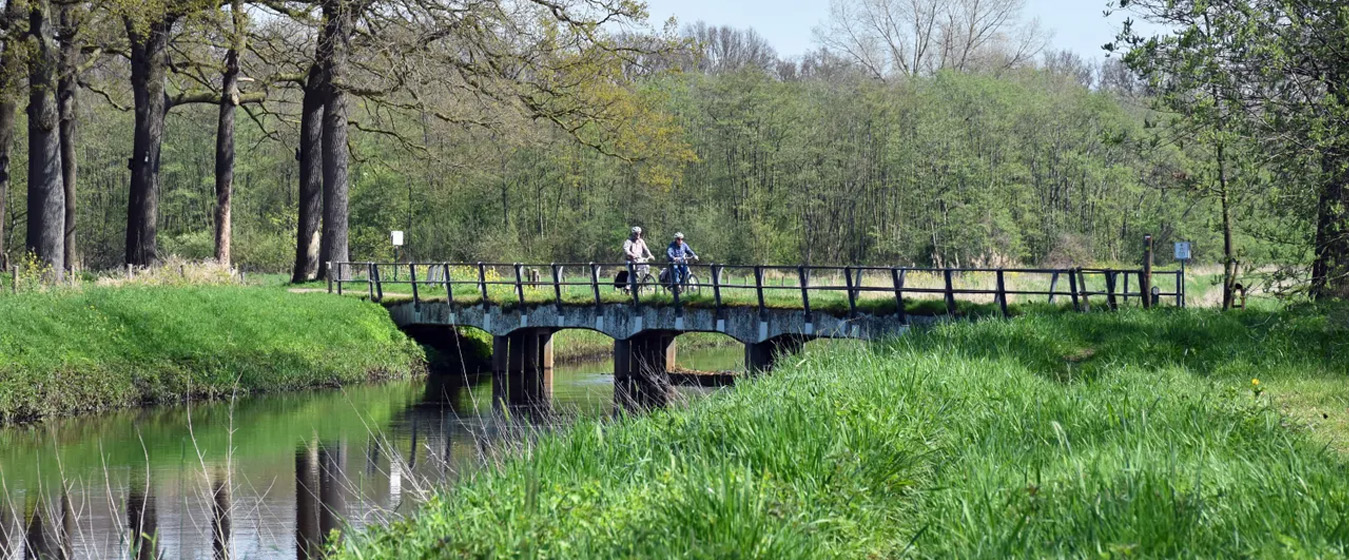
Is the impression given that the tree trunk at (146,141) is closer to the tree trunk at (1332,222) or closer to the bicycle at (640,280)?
the bicycle at (640,280)

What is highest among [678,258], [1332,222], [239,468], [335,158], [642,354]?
[335,158]

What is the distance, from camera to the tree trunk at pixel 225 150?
96.2 ft

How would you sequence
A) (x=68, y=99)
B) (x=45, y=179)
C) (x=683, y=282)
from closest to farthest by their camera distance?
1. (x=683, y=282)
2. (x=45, y=179)
3. (x=68, y=99)

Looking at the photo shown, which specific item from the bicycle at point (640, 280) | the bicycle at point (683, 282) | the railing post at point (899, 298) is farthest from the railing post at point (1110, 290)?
the bicycle at point (640, 280)

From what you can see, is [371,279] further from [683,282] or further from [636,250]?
[683,282]

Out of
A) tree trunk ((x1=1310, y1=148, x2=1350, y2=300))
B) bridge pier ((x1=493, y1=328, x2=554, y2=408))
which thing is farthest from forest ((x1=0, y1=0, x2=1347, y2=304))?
bridge pier ((x1=493, y1=328, x2=554, y2=408))

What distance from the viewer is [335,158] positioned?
30.8 m

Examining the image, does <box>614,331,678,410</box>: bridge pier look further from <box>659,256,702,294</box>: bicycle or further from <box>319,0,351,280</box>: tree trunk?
<box>319,0,351,280</box>: tree trunk

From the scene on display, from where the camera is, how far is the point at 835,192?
167ft

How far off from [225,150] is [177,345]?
857 cm

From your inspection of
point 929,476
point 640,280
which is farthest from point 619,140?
point 929,476

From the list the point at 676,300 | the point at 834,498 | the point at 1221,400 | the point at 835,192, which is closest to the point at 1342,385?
the point at 1221,400

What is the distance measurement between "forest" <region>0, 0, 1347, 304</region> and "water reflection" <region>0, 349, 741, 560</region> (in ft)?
23.4

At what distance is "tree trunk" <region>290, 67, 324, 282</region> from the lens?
30.6 metres
